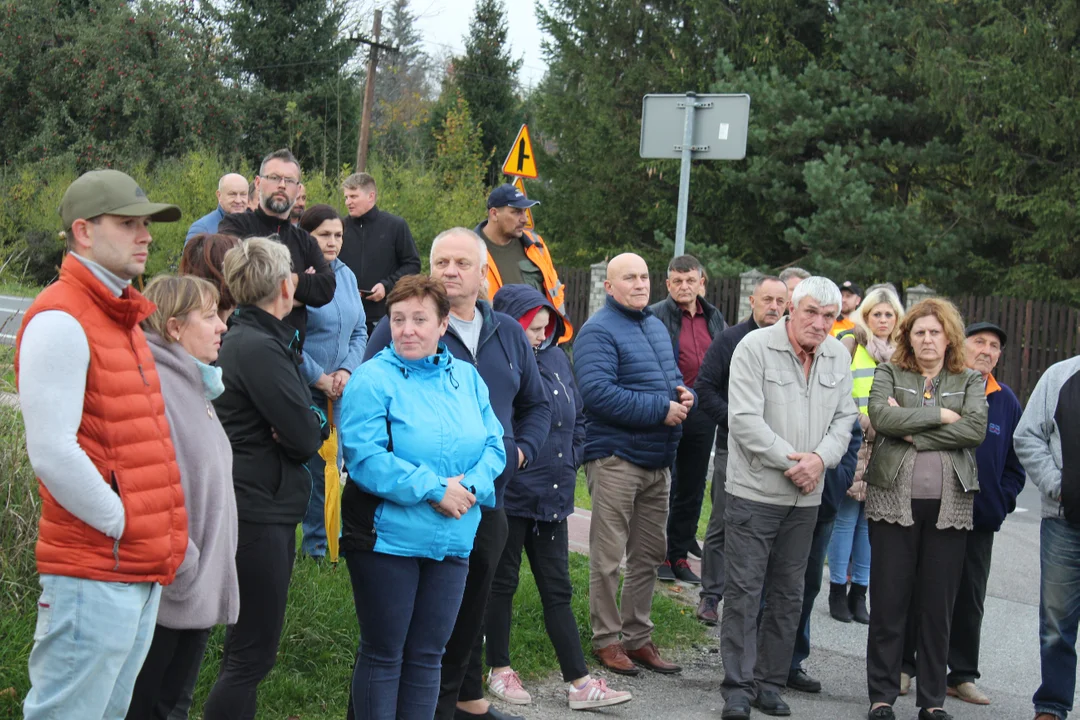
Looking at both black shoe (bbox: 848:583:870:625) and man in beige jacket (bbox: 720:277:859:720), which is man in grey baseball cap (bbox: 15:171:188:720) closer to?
man in beige jacket (bbox: 720:277:859:720)

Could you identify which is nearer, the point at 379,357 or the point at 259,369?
the point at 259,369

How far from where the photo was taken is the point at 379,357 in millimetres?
4297

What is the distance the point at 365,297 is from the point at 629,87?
2057cm

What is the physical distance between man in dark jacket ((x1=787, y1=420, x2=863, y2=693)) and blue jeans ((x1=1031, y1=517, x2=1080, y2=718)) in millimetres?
1114

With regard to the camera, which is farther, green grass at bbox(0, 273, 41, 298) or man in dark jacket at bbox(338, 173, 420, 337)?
man in dark jacket at bbox(338, 173, 420, 337)

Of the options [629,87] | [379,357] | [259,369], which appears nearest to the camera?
[259,369]

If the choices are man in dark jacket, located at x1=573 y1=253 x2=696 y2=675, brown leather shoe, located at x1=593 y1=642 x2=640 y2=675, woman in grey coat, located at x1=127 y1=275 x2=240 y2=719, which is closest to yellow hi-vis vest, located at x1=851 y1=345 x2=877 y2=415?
man in dark jacket, located at x1=573 y1=253 x2=696 y2=675

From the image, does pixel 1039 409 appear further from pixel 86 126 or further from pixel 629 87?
pixel 86 126

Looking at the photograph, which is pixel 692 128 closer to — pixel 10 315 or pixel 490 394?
pixel 490 394

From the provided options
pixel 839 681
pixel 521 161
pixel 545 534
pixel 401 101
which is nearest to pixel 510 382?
pixel 545 534

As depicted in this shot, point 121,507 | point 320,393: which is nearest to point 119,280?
point 121,507

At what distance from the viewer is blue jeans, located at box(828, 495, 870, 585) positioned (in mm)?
7625

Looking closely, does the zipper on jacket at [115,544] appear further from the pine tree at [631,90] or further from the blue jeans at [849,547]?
the pine tree at [631,90]

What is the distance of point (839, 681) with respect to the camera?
21.0ft
